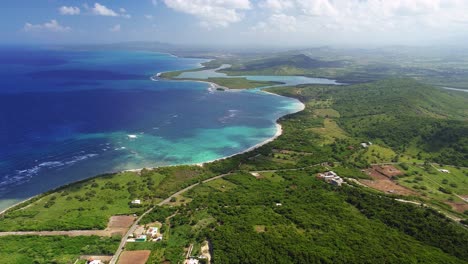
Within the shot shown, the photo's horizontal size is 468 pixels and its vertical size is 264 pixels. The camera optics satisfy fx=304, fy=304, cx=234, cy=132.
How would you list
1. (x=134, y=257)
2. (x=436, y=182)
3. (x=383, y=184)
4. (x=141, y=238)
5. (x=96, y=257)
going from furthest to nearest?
(x=436, y=182) → (x=383, y=184) → (x=141, y=238) → (x=134, y=257) → (x=96, y=257)

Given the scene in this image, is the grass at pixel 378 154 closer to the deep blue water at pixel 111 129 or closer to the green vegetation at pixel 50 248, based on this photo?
the deep blue water at pixel 111 129

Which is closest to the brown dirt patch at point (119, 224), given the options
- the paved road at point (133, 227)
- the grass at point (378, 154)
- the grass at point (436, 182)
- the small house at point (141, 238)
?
the paved road at point (133, 227)

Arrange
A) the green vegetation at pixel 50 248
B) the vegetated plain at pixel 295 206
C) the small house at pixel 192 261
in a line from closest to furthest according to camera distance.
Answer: the small house at pixel 192 261, the green vegetation at pixel 50 248, the vegetated plain at pixel 295 206

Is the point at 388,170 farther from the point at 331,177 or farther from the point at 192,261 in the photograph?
the point at 192,261

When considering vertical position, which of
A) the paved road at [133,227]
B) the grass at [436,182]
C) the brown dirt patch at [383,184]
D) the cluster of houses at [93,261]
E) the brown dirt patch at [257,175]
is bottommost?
the grass at [436,182]

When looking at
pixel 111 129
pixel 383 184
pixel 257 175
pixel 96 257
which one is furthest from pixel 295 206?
pixel 111 129

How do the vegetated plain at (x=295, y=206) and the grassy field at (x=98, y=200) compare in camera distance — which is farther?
the grassy field at (x=98, y=200)
